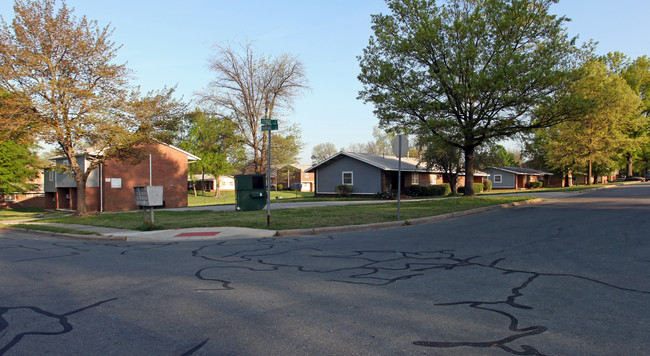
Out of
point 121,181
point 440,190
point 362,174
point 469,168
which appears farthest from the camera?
point 440,190

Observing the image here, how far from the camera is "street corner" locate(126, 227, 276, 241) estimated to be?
444 inches

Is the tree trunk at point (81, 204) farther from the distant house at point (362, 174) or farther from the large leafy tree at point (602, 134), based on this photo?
the large leafy tree at point (602, 134)

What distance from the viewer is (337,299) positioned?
199 inches

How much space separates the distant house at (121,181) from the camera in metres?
28.1

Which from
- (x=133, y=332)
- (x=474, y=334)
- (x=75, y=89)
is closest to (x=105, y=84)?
(x=75, y=89)

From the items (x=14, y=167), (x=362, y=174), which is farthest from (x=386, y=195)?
(x=14, y=167)

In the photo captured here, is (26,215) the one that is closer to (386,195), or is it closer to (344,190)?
(344,190)

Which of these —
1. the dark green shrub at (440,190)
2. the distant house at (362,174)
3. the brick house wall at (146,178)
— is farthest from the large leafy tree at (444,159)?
the brick house wall at (146,178)

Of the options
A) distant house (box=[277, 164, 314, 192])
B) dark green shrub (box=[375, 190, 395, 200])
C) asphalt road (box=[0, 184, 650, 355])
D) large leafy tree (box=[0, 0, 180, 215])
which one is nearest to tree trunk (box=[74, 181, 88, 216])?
large leafy tree (box=[0, 0, 180, 215])

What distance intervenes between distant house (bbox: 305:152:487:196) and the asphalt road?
968 inches

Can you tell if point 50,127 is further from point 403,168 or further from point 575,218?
point 403,168

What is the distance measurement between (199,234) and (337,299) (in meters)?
7.69

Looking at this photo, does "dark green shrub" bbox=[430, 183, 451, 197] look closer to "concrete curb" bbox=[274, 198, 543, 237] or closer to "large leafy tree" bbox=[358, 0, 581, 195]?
"large leafy tree" bbox=[358, 0, 581, 195]

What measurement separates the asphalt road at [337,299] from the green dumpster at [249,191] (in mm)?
10169
